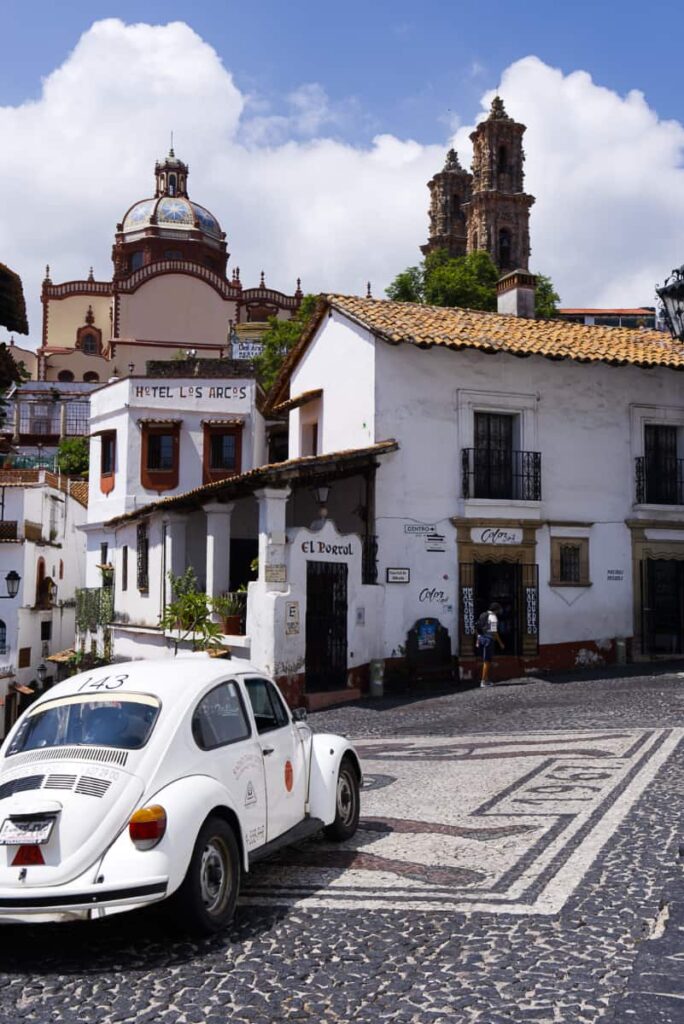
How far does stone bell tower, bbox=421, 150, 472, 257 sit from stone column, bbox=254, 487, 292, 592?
69.8 m

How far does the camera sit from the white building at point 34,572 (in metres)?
33.0

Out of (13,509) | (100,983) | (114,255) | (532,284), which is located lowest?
(100,983)

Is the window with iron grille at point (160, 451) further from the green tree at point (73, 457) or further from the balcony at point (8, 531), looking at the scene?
the green tree at point (73, 457)

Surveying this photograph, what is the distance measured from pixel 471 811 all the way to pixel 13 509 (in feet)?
87.9

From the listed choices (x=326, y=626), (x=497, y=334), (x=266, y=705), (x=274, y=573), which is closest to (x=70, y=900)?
(x=266, y=705)

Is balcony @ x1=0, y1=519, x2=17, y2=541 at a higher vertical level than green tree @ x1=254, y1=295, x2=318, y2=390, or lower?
lower

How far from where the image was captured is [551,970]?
5312 mm

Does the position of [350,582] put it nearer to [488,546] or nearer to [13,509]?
[488,546]

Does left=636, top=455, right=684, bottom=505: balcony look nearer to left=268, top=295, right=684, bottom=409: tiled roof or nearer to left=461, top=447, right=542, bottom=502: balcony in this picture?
left=268, top=295, right=684, bottom=409: tiled roof

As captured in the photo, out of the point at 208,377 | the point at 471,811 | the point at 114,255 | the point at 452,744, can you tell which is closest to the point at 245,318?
the point at 114,255

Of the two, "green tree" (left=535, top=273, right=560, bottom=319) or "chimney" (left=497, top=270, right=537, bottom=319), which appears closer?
"chimney" (left=497, top=270, right=537, bottom=319)

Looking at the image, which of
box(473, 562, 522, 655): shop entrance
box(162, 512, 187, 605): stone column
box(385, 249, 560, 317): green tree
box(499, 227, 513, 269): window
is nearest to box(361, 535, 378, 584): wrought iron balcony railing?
box(473, 562, 522, 655): shop entrance

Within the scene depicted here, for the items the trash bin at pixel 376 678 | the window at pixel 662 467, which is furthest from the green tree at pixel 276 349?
the trash bin at pixel 376 678

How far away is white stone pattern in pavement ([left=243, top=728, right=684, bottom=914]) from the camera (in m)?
6.83
